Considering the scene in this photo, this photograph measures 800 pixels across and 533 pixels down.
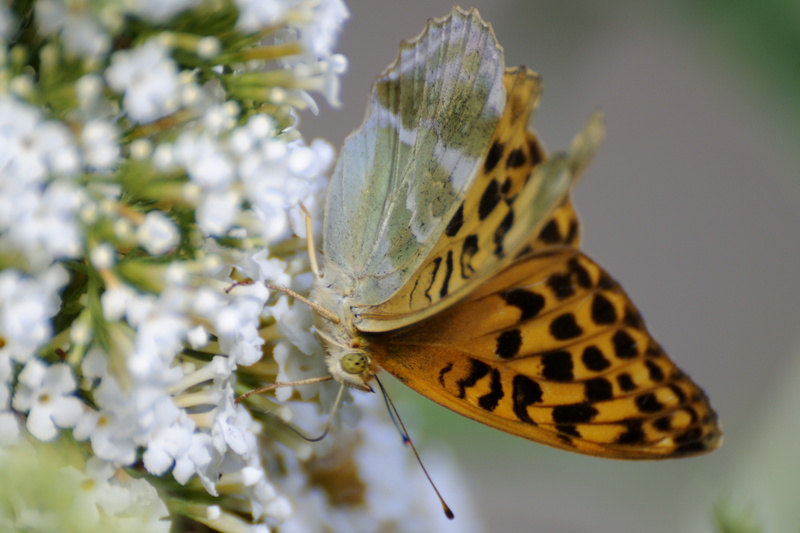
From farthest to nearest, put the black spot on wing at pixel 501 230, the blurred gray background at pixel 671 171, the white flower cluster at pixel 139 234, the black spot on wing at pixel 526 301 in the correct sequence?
the blurred gray background at pixel 671 171 < the black spot on wing at pixel 526 301 < the black spot on wing at pixel 501 230 < the white flower cluster at pixel 139 234

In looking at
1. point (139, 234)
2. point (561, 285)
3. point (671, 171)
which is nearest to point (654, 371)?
point (561, 285)

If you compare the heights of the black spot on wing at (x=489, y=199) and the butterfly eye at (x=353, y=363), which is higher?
the black spot on wing at (x=489, y=199)

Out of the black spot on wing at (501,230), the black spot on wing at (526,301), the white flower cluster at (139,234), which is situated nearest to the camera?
the white flower cluster at (139,234)

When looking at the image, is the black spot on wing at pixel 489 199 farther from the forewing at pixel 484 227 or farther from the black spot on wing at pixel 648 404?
the black spot on wing at pixel 648 404

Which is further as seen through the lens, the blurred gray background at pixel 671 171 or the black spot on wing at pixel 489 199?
the blurred gray background at pixel 671 171

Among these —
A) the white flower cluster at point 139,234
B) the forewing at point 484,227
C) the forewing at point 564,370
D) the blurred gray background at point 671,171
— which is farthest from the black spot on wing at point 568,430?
the blurred gray background at point 671,171

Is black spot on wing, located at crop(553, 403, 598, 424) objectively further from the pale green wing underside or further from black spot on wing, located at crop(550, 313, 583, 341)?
the pale green wing underside

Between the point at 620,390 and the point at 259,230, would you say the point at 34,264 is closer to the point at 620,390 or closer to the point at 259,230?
the point at 259,230
